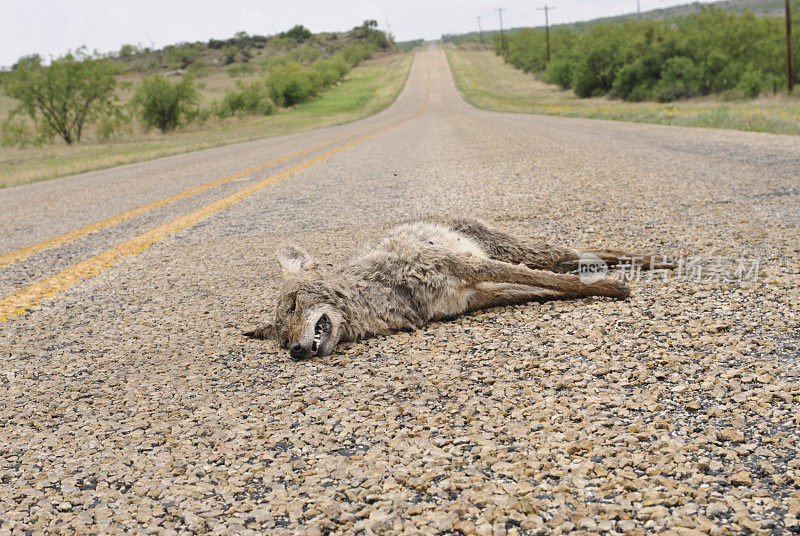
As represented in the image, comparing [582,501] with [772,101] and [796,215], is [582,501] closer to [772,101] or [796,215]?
[796,215]

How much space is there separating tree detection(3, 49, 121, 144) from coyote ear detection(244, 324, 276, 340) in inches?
1688

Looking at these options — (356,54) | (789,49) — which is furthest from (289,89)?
(356,54)

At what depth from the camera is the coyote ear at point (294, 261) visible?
13.9ft

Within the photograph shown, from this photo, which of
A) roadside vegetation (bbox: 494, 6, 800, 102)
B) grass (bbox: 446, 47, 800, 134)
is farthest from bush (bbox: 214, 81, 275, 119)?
roadside vegetation (bbox: 494, 6, 800, 102)

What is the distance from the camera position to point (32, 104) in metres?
39.3

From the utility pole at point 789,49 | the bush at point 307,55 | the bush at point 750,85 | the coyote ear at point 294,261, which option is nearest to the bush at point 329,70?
the bush at point 307,55

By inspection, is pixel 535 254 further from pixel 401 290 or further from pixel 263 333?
pixel 263 333

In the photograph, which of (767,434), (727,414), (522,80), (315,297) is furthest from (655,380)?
(522,80)

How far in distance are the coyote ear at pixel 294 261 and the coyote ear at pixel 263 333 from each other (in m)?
0.57

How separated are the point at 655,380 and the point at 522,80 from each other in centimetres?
7914

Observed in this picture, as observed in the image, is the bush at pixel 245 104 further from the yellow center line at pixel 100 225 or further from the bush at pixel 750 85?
the yellow center line at pixel 100 225

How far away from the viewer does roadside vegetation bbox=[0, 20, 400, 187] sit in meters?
30.5

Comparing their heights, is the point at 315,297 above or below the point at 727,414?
above

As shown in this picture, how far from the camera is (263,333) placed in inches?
147
